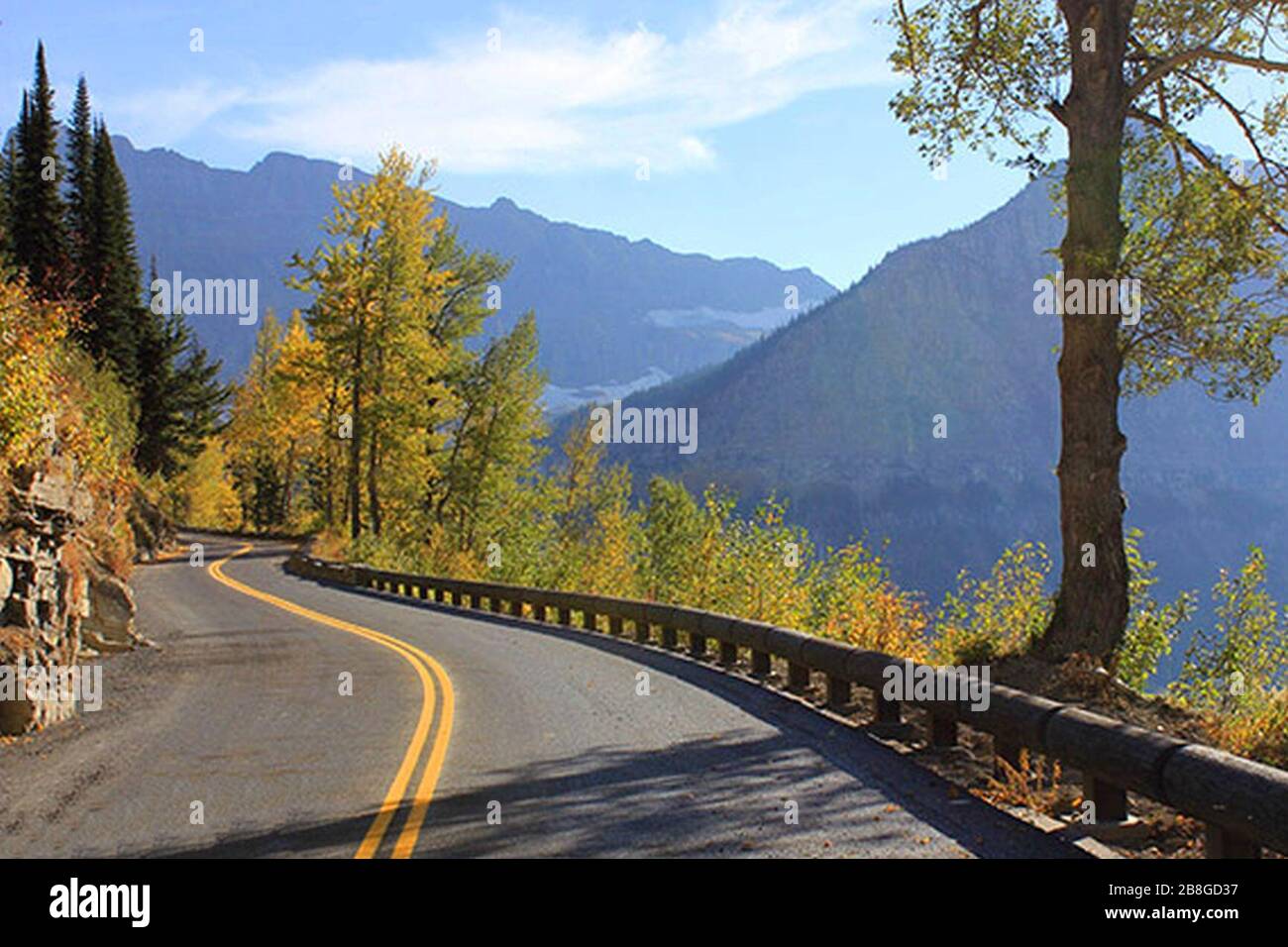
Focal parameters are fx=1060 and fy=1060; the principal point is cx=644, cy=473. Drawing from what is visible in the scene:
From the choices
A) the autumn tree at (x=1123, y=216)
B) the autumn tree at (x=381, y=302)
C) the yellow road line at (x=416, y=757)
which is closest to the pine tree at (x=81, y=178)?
the autumn tree at (x=381, y=302)

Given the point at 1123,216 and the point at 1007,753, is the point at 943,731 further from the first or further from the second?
the point at 1123,216

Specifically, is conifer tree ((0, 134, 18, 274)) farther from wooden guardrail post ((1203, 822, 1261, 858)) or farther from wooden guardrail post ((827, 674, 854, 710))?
wooden guardrail post ((1203, 822, 1261, 858))

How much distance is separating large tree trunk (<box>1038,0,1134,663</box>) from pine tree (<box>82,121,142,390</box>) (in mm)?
43295

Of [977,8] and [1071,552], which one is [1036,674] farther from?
[977,8]

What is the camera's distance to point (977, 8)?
45.2 ft

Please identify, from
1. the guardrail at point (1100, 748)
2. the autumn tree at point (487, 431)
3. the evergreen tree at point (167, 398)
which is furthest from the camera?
the evergreen tree at point (167, 398)

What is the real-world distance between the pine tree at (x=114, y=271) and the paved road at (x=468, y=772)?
3782 cm

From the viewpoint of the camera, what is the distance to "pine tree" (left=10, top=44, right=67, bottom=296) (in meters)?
45.5

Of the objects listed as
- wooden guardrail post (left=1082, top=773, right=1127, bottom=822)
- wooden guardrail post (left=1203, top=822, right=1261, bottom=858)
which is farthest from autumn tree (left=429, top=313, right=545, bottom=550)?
wooden guardrail post (left=1203, top=822, right=1261, bottom=858)

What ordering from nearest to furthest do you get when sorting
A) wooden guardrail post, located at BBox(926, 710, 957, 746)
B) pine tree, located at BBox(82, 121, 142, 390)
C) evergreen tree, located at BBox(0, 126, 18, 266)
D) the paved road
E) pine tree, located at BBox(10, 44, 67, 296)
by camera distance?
the paved road
wooden guardrail post, located at BBox(926, 710, 957, 746)
evergreen tree, located at BBox(0, 126, 18, 266)
pine tree, located at BBox(10, 44, 67, 296)
pine tree, located at BBox(82, 121, 142, 390)

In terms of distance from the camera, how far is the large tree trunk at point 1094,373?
38.8 ft

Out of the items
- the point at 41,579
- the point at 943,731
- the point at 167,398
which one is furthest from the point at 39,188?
the point at 943,731

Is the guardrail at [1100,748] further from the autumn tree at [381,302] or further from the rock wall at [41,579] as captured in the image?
the autumn tree at [381,302]
